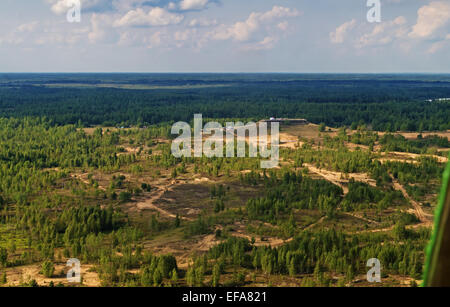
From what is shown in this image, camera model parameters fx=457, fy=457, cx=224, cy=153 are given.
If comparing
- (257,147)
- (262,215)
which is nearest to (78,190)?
(262,215)

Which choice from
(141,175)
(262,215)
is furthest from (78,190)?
(262,215)

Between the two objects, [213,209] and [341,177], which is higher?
[341,177]

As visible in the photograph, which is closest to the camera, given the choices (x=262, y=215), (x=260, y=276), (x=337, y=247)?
(x=260, y=276)

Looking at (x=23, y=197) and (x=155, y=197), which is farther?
(x=155, y=197)

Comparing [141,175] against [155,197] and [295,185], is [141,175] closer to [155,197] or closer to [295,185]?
[155,197]

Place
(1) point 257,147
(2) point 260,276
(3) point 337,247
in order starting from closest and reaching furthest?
1. (2) point 260,276
2. (3) point 337,247
3. (1) point 257,147

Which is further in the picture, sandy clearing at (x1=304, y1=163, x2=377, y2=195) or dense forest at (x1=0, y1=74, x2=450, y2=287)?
sandy clearing at (x1=304, y1=163, x2=377, y2=195)

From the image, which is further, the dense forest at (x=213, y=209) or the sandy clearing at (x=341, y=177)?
the sandy clearing at (x=341, y=177)

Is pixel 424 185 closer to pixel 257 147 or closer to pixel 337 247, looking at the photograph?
pixel 337 247

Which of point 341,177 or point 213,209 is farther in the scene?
point 341,177
